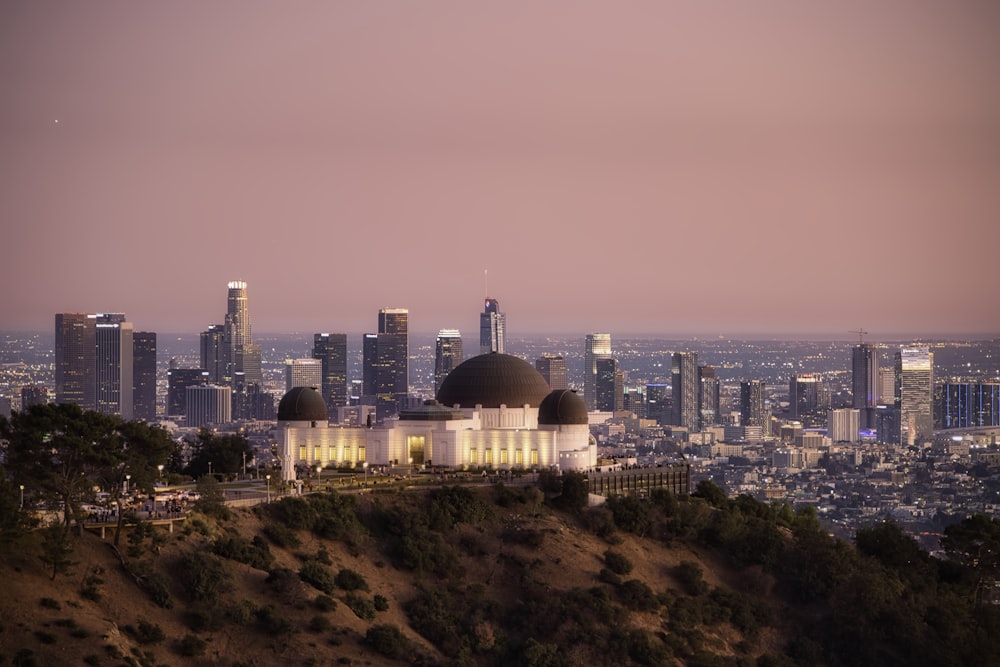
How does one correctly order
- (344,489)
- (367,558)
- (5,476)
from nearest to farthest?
(5,476), (367,558), (344,489)

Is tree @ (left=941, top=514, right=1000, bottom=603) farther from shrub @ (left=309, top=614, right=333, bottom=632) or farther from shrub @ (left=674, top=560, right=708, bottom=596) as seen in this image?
shrub @ (left=309, top=614, right=333, bottom=632)

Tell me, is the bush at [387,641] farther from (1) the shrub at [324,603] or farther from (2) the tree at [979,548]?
(2) the tree at [979,548]

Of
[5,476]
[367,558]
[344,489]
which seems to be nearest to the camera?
[5,476]

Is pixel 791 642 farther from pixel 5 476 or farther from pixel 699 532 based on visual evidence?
pixel 5 476

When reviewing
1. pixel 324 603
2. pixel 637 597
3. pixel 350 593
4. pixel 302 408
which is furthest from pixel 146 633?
pixel 302 408

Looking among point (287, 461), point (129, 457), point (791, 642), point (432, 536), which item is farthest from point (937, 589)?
point (129, 457)

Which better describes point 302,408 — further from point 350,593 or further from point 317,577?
point 317,577
